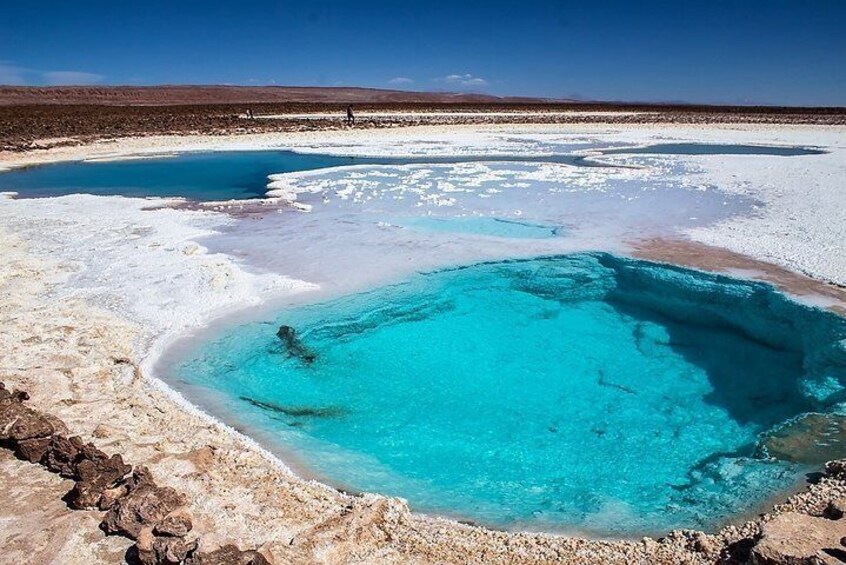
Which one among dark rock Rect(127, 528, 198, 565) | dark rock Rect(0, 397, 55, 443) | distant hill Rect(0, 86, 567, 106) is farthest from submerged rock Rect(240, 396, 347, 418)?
distant hill Rect(0, 86, 567, 106)

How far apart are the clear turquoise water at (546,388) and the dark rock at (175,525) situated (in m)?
0.91

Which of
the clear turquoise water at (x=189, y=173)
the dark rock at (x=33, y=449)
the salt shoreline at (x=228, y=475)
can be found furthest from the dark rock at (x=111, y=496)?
the clear turquoise water at (x=189, y=173)

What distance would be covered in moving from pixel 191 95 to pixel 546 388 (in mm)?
84082

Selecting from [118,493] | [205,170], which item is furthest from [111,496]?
[205,170]

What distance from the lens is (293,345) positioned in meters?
5.16

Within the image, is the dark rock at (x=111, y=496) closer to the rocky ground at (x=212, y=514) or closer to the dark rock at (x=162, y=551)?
the rocky ground at (x=212, y=514)

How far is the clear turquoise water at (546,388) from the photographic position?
3537 mm

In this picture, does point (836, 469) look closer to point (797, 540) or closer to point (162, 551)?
point (797, 540)

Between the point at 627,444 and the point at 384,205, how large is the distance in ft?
21.9

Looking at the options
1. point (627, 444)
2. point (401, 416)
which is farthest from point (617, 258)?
point (401, 416)

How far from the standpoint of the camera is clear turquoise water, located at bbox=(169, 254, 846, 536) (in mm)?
3537

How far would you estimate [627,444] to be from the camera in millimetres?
4129

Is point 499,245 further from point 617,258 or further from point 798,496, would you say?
point 798,496

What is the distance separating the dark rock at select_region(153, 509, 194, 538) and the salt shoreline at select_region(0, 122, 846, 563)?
9 centimetres
